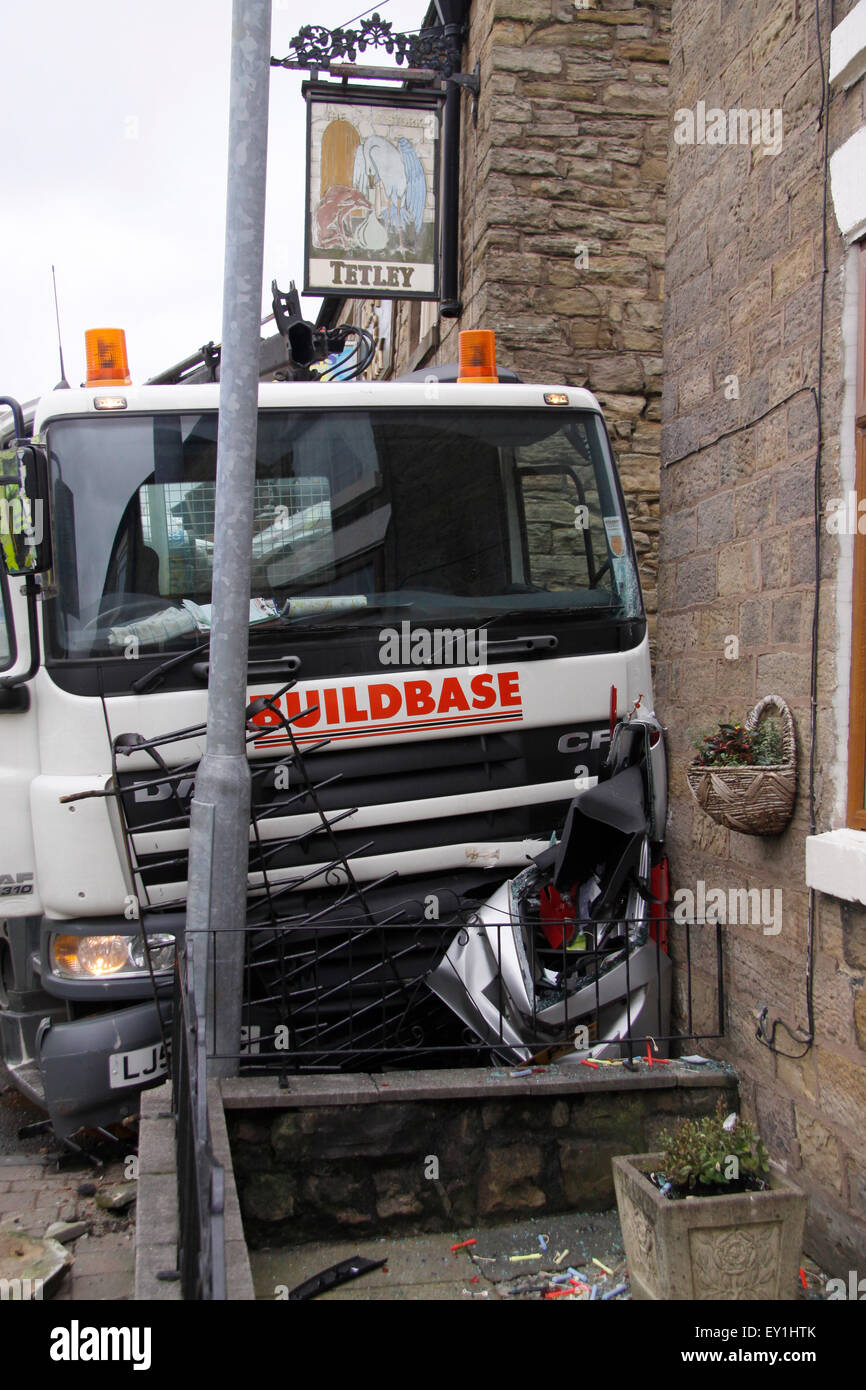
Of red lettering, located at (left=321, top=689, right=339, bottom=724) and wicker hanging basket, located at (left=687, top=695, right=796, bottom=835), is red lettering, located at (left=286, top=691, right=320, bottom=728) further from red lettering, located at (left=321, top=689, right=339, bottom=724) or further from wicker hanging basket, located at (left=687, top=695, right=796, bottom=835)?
wicker hanging basket, located at (left=687, top=695, right=796, bottom=835)

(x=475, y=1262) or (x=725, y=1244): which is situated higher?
(x=725, y=1244)

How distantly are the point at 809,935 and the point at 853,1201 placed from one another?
0.86 metres

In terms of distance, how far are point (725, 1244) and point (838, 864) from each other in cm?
123

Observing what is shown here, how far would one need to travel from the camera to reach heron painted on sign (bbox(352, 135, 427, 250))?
352 inches

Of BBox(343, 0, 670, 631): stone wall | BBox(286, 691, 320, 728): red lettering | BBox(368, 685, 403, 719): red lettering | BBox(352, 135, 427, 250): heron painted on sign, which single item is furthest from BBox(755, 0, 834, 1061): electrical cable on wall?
BBox(352, 135, 427, 250): heron painted on sign

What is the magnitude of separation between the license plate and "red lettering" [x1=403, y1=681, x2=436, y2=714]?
172 cm

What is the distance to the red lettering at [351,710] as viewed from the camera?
16.9 feet

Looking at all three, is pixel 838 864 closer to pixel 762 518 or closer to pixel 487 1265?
pixel 762 518

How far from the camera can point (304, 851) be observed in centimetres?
516

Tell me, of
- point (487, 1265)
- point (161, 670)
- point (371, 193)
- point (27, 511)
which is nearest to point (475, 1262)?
point (487, 1265)

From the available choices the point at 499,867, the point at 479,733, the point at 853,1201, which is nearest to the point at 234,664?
the point at 479,733

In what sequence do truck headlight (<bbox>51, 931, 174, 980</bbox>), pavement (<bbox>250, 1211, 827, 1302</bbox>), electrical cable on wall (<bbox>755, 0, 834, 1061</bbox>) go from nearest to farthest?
pavement (<bbox>250, 1211, 827, 1302</bbox>) → electrical cable on wall (<bbox>755, 0, 834, 1061</bbox>) → truck headlight (<bbox>51, 931, 174, 980</bbox>)

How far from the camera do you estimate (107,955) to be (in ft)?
16.1
